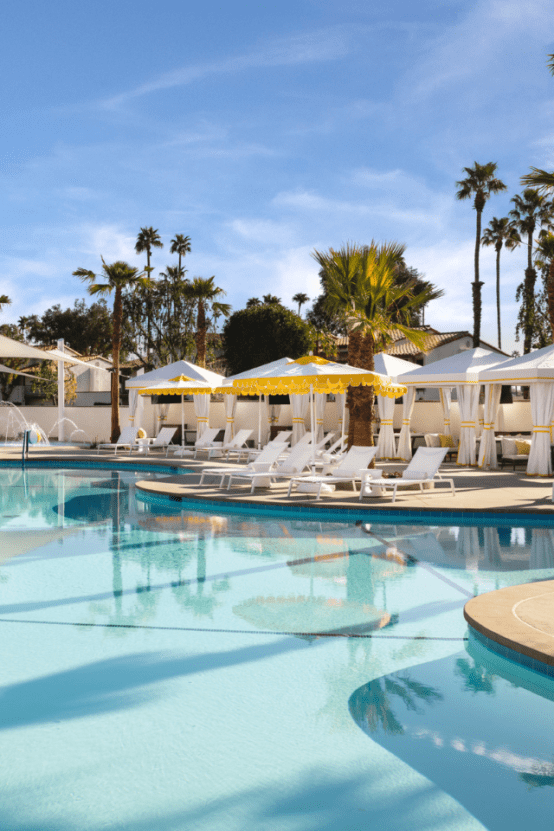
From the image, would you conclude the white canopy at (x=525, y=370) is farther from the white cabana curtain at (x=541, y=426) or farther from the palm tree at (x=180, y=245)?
the palm tree at (x=180, y=245)

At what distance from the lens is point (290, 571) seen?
23.8 ft

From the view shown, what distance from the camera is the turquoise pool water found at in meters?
3.02

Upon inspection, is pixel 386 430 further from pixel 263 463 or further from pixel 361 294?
pixel 263 463

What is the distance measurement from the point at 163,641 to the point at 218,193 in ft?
60.9

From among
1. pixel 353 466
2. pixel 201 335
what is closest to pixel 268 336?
pixel 201 335

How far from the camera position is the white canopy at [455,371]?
16.3m

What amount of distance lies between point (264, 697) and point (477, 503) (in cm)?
695

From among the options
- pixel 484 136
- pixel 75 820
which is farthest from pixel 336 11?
pixel 75 820

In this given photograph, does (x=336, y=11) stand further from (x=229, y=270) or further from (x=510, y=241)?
(x=510, y=241)

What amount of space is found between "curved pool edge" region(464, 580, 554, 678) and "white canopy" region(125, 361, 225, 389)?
14536mm

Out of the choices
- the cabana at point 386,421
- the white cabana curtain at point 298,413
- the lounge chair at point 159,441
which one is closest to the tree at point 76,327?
the lounge chair at point 159,441

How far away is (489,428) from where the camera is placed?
1642 cm

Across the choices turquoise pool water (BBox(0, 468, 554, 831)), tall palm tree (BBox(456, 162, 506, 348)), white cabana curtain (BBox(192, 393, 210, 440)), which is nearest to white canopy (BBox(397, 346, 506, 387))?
white cabana curtain (BBox(192, 393, 210, 440))

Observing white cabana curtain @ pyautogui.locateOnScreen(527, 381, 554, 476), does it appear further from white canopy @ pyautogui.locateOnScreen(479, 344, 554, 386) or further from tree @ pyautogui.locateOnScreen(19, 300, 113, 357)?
tree @ pyautogui.locateOnScreen(19, 300, 113, 357)
